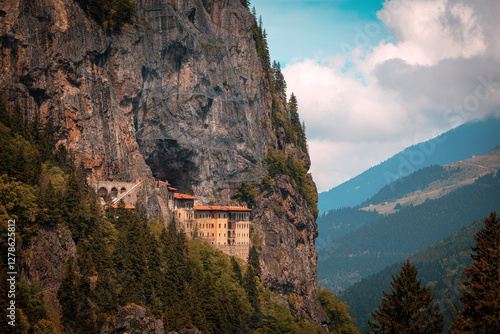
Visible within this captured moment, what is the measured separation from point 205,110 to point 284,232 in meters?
33.0

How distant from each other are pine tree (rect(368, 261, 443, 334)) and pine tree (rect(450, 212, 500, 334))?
11.9ft

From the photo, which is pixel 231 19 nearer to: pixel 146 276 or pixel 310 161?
pixel 310 161

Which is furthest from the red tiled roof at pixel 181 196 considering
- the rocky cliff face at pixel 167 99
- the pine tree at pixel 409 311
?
the pine tree at pixel 409 311

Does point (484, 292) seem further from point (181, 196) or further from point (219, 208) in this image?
point (219, 208)

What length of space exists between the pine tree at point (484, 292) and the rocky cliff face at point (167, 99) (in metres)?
66.9

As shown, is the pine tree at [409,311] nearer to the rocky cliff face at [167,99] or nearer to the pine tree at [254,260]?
the rocky cliff face at [167,99]

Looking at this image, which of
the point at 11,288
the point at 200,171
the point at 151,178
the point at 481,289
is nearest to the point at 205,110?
the point at 200,171

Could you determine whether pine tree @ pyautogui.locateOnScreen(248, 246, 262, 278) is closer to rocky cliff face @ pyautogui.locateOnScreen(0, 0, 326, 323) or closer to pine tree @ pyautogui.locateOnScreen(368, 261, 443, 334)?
rocky cliff face @ pyautogui.locateOnScreen(0, 0, 326, 323)

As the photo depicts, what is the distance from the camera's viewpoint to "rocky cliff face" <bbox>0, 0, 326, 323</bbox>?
94.8m

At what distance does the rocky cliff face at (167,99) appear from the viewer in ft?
Answer: 311

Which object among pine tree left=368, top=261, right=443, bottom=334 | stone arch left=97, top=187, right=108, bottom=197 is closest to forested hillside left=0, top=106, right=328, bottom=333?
stone arch left=97, top=187, right=108, bottom=197

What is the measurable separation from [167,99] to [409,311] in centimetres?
7816

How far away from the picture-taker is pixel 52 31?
96.2 m

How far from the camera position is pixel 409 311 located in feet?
160
